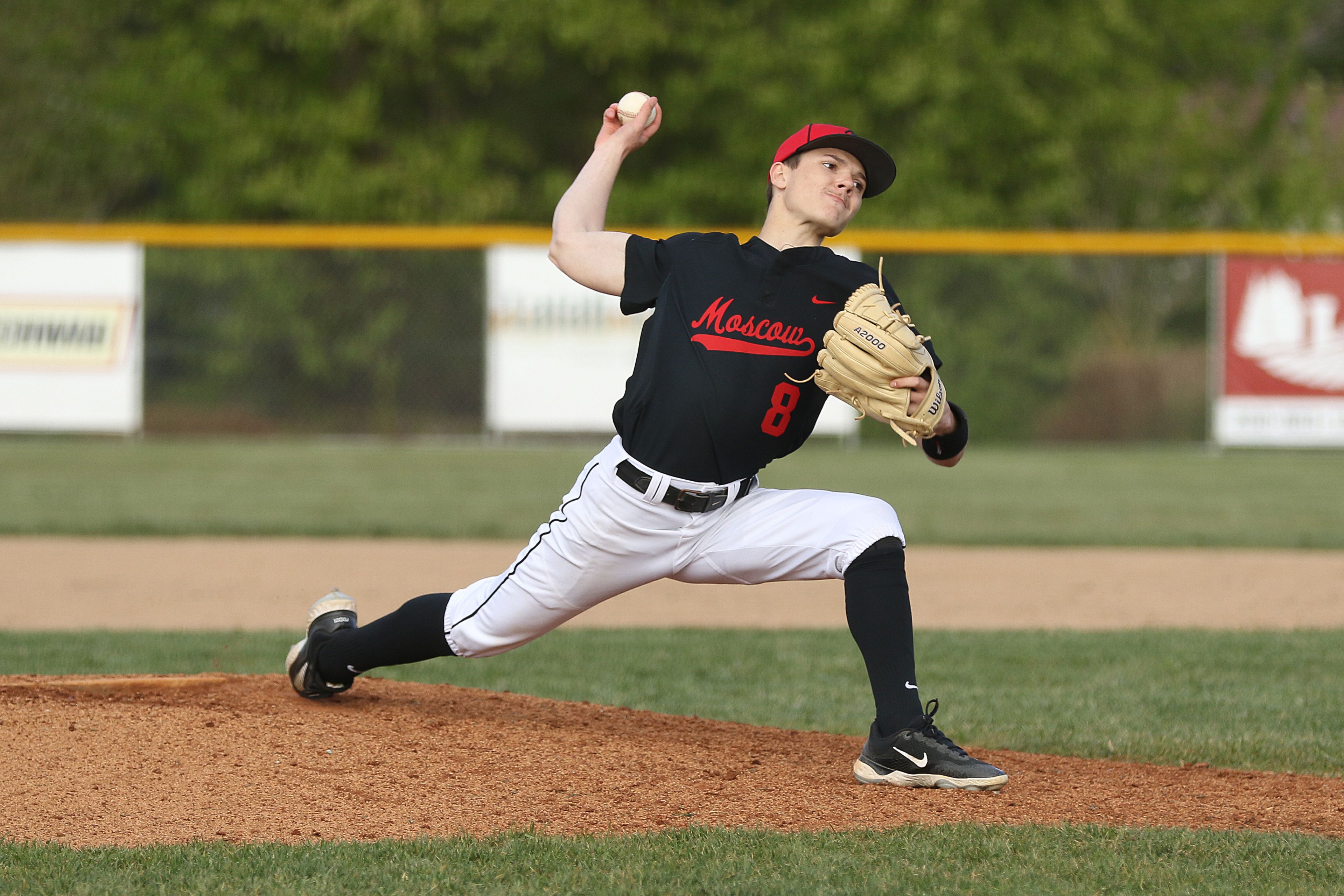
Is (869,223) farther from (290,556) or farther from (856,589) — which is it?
(856,589)

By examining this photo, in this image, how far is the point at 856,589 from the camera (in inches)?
136

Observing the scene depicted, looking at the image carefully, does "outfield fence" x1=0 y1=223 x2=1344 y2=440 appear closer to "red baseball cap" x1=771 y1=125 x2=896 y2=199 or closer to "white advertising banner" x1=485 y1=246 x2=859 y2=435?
"white advertising banner" x1=485 y1=246 x2=859 y2=435

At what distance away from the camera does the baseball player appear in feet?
11.1

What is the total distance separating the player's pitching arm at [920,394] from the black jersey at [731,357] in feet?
0.51

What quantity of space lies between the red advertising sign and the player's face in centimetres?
1247

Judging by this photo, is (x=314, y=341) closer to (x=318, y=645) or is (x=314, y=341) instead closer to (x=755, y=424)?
(x=318, y=645)

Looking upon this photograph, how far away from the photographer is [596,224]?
360 cm

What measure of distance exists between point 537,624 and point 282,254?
41.4 ft

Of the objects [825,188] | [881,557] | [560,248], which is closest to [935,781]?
[881,557]

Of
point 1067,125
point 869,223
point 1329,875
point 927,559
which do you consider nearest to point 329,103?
point 869,223

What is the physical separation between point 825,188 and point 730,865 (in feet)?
5.09

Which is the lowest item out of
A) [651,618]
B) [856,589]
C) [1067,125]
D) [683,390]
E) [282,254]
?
[651,618]

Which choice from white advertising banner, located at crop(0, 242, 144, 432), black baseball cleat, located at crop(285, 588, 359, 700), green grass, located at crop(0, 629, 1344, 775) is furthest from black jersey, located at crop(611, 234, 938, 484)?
white advertising banner, located at crop(0, 242, 144, 432)

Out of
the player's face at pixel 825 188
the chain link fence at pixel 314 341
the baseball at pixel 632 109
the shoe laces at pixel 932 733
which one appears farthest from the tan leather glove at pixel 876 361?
the chain link fence at pixel 314 341
